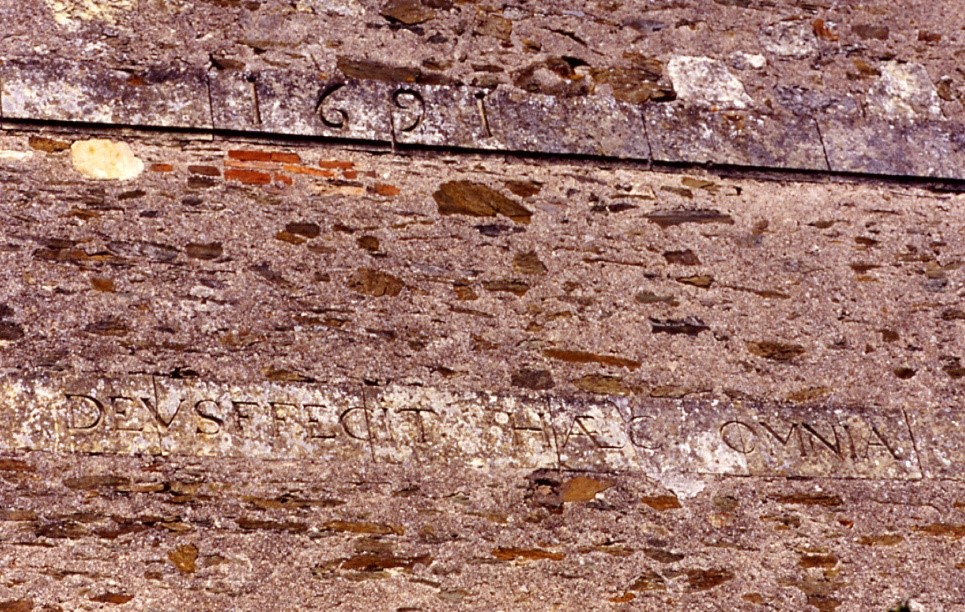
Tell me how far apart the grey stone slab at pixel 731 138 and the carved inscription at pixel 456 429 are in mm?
1132

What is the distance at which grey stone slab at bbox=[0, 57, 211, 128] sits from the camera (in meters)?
5.07

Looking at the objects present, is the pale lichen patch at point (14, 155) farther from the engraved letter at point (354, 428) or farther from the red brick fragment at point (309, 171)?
the engraved letter at point (354, 428)

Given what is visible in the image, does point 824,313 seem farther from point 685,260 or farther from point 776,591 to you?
point 776,591

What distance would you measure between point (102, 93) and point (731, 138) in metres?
2.69

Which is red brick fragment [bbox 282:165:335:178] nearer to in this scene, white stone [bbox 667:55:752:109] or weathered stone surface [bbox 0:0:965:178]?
weathered stone surface [bbox 0:0:965:178]

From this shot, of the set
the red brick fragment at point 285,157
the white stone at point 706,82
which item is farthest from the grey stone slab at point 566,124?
the red brick fragment at point 285,157

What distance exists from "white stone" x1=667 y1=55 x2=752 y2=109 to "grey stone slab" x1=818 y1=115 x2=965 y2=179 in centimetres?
41

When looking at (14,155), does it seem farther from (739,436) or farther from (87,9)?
(739,436)

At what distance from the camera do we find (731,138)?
5.74m

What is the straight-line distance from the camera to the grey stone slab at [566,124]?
5523 millimetres

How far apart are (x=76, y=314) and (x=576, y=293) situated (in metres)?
1.97

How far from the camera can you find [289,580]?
4.67 meters

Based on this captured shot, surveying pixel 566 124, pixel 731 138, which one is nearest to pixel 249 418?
pixel 566 124

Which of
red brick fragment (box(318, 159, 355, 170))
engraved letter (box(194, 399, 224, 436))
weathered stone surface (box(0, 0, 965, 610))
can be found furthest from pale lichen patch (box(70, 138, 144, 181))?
engraved letter (box(194, 399, 224, 436))
